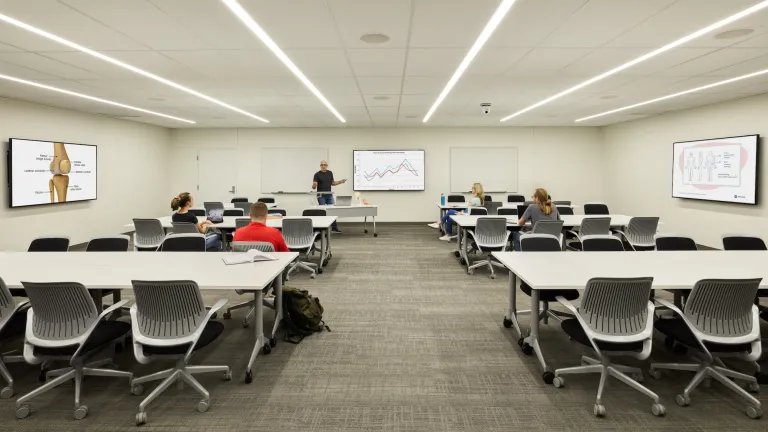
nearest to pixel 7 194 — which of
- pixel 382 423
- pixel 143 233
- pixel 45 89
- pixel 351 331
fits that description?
pixel 45 89

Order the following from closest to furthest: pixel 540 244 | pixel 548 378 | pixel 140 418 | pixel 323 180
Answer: pixel 140 418 < pixel 548 378 < pixel 540 244 < pixel 323 180

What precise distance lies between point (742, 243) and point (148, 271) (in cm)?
578

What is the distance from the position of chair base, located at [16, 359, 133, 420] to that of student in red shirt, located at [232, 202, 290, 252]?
1631mm

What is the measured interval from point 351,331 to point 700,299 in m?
2.80

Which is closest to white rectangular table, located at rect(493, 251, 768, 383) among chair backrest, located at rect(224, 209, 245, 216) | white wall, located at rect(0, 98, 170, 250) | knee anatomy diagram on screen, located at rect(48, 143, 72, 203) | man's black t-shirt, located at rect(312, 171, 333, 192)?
chair backrest, located at rect(224, 209, 245, 216)

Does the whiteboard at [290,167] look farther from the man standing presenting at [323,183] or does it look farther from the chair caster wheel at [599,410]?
the chair caster wheel at [599,410]

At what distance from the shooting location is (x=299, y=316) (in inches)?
163

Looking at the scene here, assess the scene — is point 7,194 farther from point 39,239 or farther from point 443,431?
point 443,431

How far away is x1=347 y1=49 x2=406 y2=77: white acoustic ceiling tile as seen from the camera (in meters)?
4.89

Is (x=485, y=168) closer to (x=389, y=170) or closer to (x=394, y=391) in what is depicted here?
(x=389, y=170)

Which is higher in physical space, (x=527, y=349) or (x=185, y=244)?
(x=185, y=244)

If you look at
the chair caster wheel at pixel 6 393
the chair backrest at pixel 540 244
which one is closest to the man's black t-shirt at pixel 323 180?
the chair backrest at pixel 540 244

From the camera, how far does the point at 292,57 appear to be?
5.09m

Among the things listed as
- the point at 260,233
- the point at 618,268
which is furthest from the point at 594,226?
the point at 260,233
